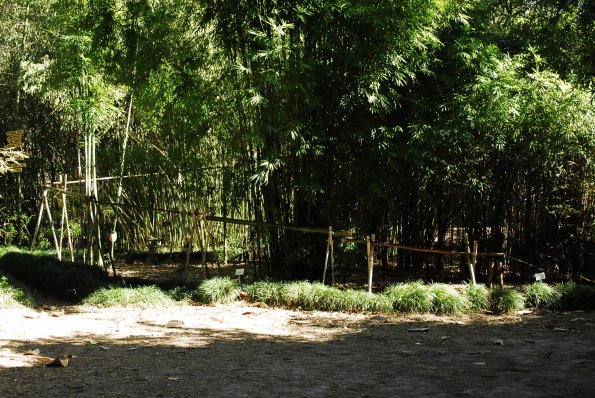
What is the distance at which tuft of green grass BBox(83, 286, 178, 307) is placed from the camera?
6.62 metres

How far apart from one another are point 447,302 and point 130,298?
3.17 m

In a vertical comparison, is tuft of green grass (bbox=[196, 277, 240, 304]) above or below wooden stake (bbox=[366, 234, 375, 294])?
below

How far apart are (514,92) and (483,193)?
4.12 ft

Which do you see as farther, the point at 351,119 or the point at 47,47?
the point at 47,47

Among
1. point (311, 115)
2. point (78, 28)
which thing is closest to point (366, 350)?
point (311, 115)

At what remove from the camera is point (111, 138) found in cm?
1074

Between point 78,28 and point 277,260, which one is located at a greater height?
point 78,28

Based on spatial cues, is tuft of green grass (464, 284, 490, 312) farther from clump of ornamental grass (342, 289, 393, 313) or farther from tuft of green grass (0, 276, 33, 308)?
tuft of green grass (0, 276, 33, 308)

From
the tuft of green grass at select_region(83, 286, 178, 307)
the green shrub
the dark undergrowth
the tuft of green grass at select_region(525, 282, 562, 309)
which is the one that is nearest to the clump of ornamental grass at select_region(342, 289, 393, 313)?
the dark undergrowth

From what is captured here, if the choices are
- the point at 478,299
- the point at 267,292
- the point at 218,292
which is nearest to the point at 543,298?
the point at 478,299

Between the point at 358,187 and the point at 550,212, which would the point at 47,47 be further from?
the point at 550,212

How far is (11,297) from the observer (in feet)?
21.9

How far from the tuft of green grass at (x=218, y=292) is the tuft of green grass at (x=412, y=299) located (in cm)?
160

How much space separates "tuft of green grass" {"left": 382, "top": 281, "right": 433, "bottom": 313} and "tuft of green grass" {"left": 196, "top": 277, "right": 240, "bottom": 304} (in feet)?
5.26
